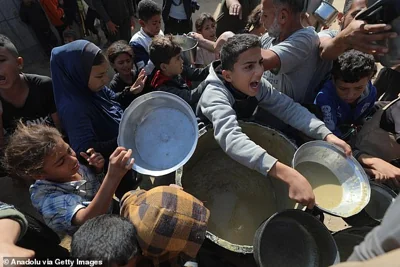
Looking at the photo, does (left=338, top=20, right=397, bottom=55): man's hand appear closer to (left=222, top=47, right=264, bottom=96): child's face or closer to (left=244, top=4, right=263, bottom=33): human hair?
(left=222, top=47, right=264, bottom=96): child's face

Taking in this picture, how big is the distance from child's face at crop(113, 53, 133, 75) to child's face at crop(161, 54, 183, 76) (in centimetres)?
51

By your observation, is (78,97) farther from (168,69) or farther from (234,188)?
(234,188)

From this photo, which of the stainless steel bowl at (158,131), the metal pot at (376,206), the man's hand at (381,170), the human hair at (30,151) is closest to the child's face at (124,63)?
the stainless steel bowl at (158,131)

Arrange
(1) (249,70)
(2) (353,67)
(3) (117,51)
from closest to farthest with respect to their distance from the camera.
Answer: (1) (249,70) < (2) (353,67) < (3) (117,51)

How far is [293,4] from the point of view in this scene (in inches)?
83.4

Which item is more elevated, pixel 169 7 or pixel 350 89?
pixel 169 7

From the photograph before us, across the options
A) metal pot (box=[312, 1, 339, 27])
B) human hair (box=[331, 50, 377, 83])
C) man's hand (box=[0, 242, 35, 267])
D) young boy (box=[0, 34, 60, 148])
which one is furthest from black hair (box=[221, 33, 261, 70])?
metal pot (box=[312, 1, 339, 27])

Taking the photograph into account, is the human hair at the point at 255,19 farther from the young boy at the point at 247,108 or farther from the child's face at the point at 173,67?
the young boy at the point at 247,108

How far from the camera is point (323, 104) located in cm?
222

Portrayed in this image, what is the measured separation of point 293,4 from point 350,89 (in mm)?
714

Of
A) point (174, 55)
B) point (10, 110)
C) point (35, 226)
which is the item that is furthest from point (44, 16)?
point (35, 226)

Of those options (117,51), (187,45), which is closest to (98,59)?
(117,51)

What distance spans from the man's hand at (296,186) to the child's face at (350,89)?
90 centimetres

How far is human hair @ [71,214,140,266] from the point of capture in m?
1.27
